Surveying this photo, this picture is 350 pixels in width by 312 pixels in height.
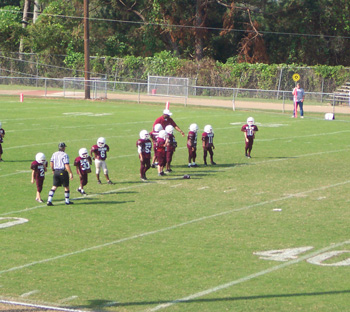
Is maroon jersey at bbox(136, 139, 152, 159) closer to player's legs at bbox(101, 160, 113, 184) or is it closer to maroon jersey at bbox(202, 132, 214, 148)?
player's legs at bbox(101, 160, 113, 184)

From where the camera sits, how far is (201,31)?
63.6 meters

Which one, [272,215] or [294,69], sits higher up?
[294,69]

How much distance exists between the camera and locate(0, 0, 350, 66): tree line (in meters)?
64.1

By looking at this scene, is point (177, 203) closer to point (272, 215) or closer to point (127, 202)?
point (127, 202)

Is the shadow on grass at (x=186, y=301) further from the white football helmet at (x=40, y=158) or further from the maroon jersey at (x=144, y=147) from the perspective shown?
the maroon jersey at (x=144, y=147)

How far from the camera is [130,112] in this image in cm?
4116

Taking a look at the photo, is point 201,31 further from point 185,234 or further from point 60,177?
point 185,234

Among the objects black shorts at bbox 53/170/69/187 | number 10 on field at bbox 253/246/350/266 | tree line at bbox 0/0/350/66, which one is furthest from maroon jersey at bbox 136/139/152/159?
tree line at bbox 0/0/350/66

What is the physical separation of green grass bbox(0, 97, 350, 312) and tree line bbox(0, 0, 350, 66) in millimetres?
37805

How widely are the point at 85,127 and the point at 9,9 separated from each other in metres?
42.5

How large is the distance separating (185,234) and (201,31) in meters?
50.7

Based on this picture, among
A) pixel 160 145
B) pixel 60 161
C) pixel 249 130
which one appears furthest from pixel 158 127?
pixel 60 161

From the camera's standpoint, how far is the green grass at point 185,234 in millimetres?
10945

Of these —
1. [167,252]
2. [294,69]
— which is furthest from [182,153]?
[294,69]
